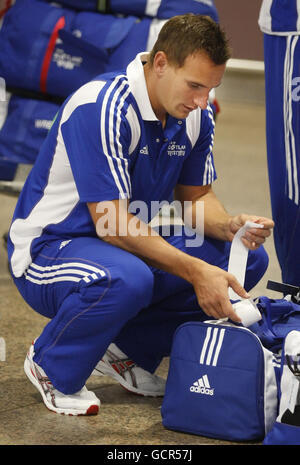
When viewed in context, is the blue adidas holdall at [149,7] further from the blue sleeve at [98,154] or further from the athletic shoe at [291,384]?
the athletic shoe at [291,384]

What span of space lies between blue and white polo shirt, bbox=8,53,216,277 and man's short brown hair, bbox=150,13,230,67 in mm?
123

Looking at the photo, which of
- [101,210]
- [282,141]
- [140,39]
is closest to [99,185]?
[101,210]

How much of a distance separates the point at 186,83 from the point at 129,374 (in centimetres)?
Answer: 76

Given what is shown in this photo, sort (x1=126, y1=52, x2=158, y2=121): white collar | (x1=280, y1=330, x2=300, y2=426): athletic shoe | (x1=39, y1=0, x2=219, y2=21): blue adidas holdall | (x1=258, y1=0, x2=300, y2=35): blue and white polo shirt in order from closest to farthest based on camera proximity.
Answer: (x1=280, y1=330, x2=300, y2=426): athletic shoe
(x1=126, y1=52, x2=158, y2=121): white collar
(x1=258, y1=0, x2=300, y2=35): blue and white polo shirt
(x1=39, y1=0, x2=219, y2=21): blue adidas holdall

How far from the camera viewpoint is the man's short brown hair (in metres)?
2.09

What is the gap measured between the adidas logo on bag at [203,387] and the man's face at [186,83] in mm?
634

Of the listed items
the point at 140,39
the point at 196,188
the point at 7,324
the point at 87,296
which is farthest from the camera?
the point at 140,39

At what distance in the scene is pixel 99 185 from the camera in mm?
2121

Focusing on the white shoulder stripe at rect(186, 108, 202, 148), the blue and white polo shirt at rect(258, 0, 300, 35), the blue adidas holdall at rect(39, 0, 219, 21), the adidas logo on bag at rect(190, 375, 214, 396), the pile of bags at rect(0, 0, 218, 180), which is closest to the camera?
the adidas logo on bag at rect(190, 375, 214, 396)

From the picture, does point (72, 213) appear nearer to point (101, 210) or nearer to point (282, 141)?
point (101, 210)

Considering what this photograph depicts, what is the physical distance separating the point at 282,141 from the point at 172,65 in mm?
601

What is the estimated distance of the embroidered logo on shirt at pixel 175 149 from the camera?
2.29 metres

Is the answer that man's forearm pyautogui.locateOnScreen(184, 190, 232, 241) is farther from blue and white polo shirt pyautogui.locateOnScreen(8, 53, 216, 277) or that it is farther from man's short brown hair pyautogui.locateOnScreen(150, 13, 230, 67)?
man's short brown hair pyautogui.locateOnScreen(150, 13, 230, 67)

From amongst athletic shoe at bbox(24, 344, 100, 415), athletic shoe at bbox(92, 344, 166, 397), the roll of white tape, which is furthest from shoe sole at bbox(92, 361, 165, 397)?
the roll of white tape
